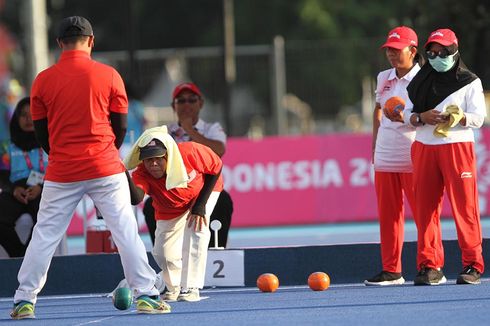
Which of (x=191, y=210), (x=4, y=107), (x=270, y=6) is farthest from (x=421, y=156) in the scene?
(x=270, y=6)

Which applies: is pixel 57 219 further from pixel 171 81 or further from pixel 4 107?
pixel 171 81

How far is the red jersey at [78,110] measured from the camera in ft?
30.5

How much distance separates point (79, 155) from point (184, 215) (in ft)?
4.95

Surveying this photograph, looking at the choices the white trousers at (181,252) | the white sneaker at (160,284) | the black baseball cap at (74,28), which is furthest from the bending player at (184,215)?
the black baseball cap at (74,28)

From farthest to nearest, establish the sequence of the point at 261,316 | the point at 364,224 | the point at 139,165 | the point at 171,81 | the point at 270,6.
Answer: the point at 270,6, the point at 171,81, the point at 364,224, the point at 139,165, the point at 261,316

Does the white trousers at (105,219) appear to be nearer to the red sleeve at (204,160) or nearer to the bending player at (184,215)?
the bending player at (184,215)

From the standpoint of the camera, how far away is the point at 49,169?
31.0 feet

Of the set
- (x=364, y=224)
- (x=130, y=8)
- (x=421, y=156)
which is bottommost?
(x=364, y=224)

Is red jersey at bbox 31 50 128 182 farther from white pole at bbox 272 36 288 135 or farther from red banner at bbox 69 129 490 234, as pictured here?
white pole at bbox 272 36 288 135

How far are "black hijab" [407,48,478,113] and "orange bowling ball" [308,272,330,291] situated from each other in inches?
58.9

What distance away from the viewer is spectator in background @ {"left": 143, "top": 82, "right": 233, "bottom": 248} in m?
12.0

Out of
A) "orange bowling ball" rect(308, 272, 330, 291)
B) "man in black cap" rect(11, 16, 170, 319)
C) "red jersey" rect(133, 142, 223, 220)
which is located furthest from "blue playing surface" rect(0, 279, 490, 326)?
→ "red jersey" rect(133, 142, 223, 220)

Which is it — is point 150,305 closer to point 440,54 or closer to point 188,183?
point 188,183

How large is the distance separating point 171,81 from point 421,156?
16289 millimetres
